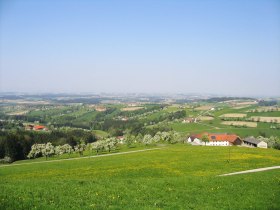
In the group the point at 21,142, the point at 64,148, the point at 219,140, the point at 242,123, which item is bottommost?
the point at 219,140

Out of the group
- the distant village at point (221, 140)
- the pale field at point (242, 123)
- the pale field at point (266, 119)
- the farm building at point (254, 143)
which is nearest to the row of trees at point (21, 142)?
the distant village at point (221, 140)

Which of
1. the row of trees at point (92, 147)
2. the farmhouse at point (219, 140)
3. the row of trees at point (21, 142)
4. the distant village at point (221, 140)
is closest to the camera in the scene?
the row of trees at point (92, 147)

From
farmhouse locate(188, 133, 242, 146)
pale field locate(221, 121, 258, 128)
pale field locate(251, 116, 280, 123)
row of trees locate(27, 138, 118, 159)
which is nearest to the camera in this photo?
row of trees locate(27, 138, 118, 159)

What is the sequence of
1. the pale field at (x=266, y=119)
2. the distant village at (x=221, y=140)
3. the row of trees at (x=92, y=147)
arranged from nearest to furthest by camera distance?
1. the row of trees at (x=92, y=147)
2. the distant village at (x=221, y=140)
3. the pale field at (x=266, y=119)

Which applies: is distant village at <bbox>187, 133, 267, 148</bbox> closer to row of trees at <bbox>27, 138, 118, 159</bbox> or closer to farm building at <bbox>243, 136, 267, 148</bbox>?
farm building at <bbox>243, 136, 267, 148</bbox>

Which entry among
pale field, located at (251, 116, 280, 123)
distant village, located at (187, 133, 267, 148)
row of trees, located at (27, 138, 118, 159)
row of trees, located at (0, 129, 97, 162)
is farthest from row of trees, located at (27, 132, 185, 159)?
pale field, located at (251, 116, 280, 123)

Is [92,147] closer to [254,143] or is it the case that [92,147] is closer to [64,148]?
[64,148]

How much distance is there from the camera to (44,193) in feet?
61.8

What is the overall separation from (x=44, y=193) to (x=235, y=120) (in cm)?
19051

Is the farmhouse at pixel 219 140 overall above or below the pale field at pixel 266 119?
below

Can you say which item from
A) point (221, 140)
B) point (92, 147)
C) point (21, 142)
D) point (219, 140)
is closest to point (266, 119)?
point (221, 140)

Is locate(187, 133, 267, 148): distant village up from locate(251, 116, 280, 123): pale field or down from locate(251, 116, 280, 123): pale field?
down

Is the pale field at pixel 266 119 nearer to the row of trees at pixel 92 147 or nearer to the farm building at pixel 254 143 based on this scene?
the farm building at pixel 254 143

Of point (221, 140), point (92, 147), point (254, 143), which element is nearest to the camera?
point (92, 147)
